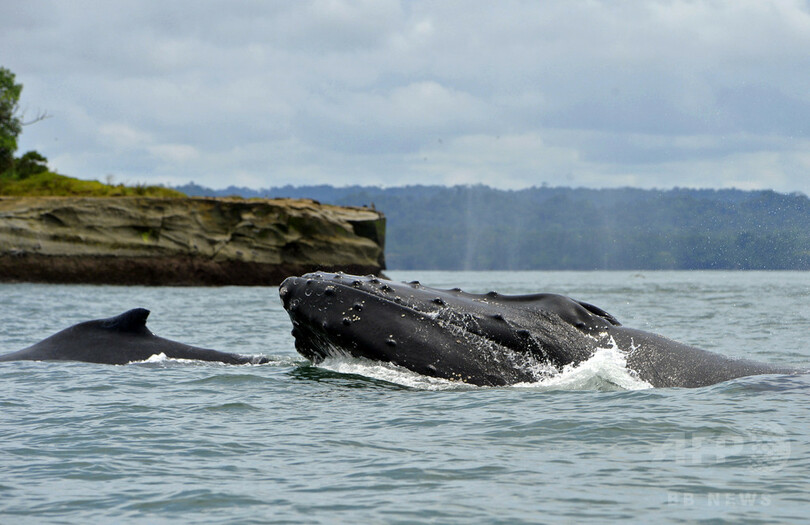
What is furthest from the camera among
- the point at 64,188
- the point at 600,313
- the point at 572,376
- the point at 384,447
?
the point at 64,188

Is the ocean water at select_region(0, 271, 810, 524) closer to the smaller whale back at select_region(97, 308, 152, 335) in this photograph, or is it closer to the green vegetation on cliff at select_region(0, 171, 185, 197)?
the smaller whale back at select_region(97, 308, 152, 335)

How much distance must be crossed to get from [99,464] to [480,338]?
127 inches

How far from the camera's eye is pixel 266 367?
35.3ft

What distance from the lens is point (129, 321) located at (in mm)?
9938

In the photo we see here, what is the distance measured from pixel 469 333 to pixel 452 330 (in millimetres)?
148

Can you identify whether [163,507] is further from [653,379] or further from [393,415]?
[653,379]

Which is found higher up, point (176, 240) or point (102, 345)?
point (176, 240)

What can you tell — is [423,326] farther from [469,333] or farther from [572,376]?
[572,376]

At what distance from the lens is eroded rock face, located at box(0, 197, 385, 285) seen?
48.0 m

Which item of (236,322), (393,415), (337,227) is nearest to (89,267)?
(337,227)

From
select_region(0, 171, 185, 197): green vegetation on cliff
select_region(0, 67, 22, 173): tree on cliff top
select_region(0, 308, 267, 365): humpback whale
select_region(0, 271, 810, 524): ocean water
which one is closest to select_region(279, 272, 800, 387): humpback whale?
select_region(0, 271, 810, 524): ocean water

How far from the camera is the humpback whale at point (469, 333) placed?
8023 millimetres

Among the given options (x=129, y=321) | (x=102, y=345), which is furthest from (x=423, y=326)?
(x=102, y=345)

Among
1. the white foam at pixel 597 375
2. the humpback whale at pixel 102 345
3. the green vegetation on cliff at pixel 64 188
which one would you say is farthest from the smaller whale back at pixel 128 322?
the green vegetation on cliff at pixel 64 188
